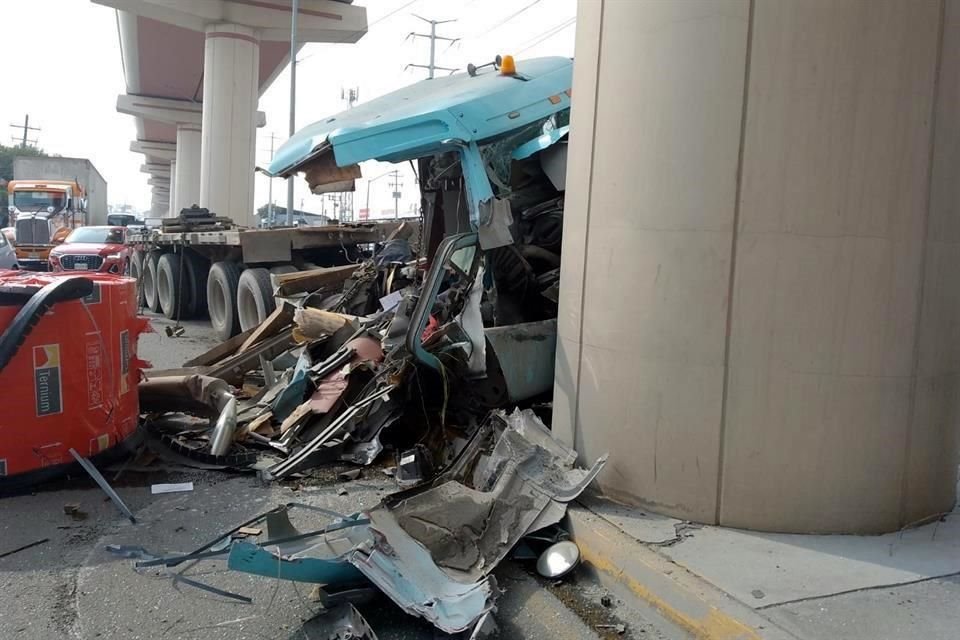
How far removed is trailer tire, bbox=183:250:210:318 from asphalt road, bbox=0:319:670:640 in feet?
32.0

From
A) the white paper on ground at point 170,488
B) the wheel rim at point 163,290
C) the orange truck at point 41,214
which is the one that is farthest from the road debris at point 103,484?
the orange truck at point 41,214

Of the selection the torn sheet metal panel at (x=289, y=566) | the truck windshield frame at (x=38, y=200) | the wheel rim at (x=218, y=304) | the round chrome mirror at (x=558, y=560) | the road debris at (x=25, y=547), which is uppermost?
the truck windshield frame at (x=38, y=200)

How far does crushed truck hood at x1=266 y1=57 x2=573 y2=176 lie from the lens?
16.4ft

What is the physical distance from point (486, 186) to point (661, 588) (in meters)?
2.95

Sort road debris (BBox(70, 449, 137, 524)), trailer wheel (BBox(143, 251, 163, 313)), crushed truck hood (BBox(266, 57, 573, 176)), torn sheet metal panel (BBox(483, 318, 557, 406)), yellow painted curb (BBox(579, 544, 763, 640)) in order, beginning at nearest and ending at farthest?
yellow painted curb (BBox(579, 544, 763, 640)) → road debris (BBox(70, 449, 137, 524)) → torn sheet metal panel (BBox(483, 318, 557, 406)) → crushed truck hood (BBox(266, 57, 573, 176)) → trailer wheel (BBox(143, 251, 163, 313))

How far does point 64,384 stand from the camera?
4.58 m

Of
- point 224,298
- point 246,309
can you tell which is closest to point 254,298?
point 246,309

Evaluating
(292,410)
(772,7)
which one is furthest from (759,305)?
(292,410)

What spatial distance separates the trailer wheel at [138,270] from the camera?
16.5 metres

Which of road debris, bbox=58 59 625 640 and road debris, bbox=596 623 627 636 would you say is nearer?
road debris, bbox=596 623 627 636

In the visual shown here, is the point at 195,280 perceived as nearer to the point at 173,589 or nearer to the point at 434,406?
the point at 434,406

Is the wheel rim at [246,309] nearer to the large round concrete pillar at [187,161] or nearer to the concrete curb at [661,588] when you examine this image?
the concrete curb at [661,588]

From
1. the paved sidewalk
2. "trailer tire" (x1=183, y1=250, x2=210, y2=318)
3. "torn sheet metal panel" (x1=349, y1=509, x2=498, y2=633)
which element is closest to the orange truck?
"trailer tire" (x1=183, y1=250, x2=210, y2=318)

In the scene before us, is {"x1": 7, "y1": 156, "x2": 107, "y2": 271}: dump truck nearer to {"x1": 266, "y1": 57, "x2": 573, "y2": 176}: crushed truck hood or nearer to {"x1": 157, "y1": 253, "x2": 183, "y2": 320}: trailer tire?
{"x1": 157, "y1": 253, "x2": 183, "y2": 320}: trailer tire
